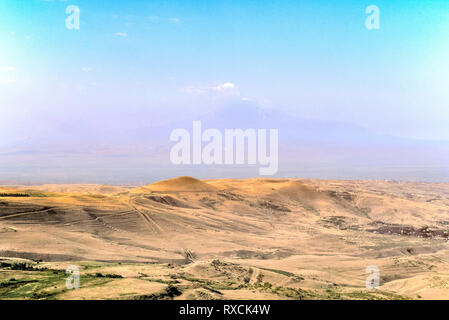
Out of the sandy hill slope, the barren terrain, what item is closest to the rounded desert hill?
the sandy hill slope

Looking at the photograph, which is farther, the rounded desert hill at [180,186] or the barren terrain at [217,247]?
the rounded desert hill at [180,186]

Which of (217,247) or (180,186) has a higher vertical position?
(180,186)

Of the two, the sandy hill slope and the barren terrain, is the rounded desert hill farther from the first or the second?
the barren terrain

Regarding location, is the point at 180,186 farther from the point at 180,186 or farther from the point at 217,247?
the point at 217,247

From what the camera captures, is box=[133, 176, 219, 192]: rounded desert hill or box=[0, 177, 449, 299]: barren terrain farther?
box=[133, 176, 219, 192]: rounded desert hill

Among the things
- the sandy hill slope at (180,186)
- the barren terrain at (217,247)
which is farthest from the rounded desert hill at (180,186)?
the barren terrain at (217,247)

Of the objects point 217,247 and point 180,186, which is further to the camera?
point 180,186

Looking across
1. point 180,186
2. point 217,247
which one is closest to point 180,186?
point 180,186

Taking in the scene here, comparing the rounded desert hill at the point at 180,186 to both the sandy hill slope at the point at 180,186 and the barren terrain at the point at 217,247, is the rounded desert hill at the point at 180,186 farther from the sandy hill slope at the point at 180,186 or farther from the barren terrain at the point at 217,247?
the barren terrain at the point at 217,247
